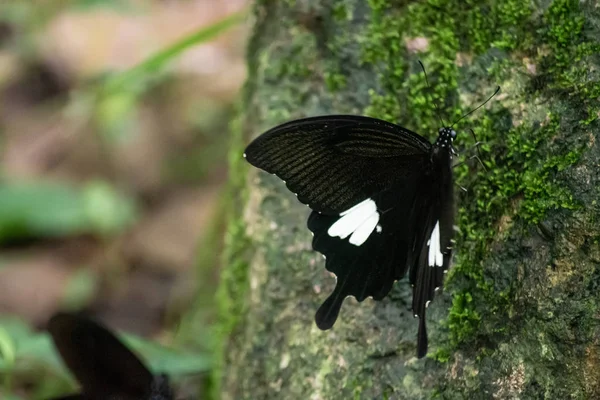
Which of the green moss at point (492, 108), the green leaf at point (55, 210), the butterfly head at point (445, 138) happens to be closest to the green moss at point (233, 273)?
the green moss at point (492, 108)

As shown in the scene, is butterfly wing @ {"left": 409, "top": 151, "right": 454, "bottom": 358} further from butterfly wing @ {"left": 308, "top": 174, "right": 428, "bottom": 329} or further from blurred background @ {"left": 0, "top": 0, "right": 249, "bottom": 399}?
blurred background @ {"left": 0, "top": 0, "right": 249, "bottom": 399}

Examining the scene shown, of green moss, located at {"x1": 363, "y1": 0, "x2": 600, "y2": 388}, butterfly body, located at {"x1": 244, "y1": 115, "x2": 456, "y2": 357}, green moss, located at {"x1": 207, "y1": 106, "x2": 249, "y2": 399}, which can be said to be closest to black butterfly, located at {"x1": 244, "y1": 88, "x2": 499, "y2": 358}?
butterfly body, located at {"x1": 244, "y1": 115, "x2": 456, "y2": 357}

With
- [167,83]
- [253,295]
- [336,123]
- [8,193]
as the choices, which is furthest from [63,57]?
[336,123]

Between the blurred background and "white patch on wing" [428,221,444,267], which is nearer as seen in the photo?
"white patch on wing" [428,221,444,267]

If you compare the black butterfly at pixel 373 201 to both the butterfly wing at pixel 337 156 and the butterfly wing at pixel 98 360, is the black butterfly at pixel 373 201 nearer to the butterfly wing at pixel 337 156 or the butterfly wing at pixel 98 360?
the butterfly wing at pixel 337 156

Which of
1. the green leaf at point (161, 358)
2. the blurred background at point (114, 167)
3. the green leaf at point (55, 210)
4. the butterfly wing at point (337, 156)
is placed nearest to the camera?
the butterfly wing at point (337, 156)

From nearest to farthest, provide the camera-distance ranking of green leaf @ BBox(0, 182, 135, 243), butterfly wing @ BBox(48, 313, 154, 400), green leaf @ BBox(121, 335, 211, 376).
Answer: butterfly wing @ BBox(48, 313, 154, 400)
green leaf @ BBox(121, 335, 211, 376)
green leaf @ BBox(0, 182, 135, 243)
